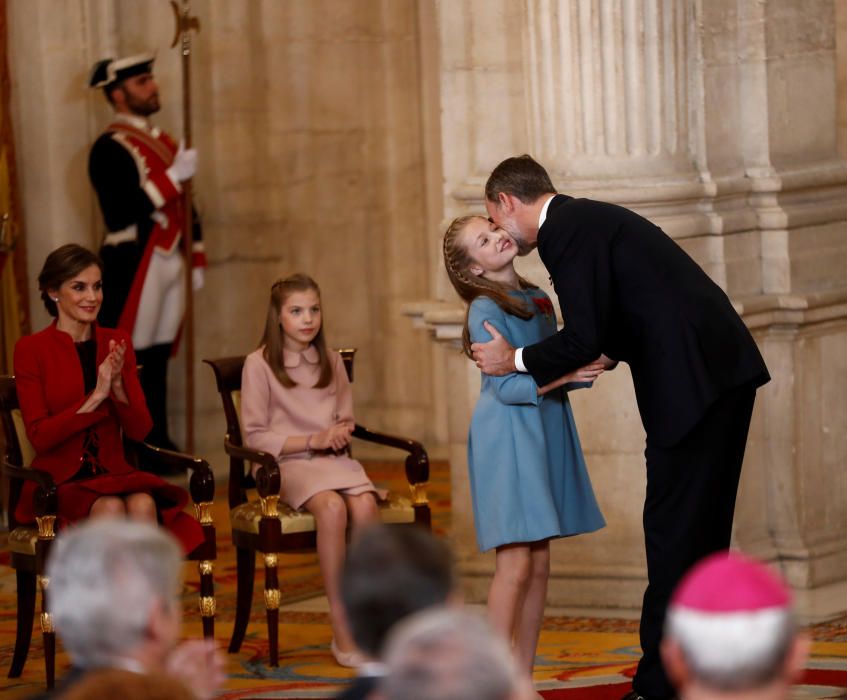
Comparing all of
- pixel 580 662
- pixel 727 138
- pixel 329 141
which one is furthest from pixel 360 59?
pixel 580 662

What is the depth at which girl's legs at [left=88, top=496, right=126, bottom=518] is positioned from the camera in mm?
6250

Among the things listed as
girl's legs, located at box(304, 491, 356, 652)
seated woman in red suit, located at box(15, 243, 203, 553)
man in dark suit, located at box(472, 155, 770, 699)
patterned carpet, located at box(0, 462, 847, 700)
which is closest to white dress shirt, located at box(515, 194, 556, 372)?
man in dark suit, located at box(472, 155, 770, 699)

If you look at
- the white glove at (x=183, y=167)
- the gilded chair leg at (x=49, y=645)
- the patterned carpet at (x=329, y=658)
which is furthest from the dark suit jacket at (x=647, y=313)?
the white glove at (x=183, y=167)

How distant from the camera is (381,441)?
21.8ft

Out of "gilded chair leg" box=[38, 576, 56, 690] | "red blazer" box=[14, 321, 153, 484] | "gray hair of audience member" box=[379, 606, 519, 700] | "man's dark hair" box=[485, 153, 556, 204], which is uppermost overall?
"man's dark hair" box=[485, 153, 556, 204]

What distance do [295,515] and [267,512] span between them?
0.32 ft

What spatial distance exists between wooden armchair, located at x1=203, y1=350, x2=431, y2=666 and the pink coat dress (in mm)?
84

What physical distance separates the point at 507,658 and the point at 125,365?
Result: 165 inches

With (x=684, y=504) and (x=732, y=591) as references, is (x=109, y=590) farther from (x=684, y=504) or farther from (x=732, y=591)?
(x=684, y=504)

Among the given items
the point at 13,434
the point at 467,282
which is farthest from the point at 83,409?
the point at 467,282

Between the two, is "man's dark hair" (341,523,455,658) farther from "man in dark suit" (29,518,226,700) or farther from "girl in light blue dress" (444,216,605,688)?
"girl in light blue dress" (444,216,605,688)

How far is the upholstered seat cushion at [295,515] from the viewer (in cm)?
638

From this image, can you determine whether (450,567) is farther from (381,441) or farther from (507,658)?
(381,441)

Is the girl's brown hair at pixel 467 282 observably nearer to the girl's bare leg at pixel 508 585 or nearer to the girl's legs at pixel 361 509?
the girl's bare leg at pixel 508 585
